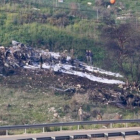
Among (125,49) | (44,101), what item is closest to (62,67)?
(125,49)

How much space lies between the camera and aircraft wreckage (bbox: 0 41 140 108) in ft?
143

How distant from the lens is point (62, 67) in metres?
46.1

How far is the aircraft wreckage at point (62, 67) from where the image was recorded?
43.4 m

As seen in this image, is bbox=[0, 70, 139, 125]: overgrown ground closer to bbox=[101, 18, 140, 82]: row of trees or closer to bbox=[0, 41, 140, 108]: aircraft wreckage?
bbox=[0, 41, 140, 108]: aircraft wreckage

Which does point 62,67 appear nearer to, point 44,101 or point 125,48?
point 125,48

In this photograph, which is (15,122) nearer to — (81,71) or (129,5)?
(81,71)

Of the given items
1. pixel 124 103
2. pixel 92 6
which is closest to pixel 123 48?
pixel 124 103

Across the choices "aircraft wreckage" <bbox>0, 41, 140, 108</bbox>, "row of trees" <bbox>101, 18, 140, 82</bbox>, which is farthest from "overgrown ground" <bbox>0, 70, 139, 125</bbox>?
"row of trees" <bbox>101, 18, 140, 82</bbox>

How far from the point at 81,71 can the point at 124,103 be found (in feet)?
16.5

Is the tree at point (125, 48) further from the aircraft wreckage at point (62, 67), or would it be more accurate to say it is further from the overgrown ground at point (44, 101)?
the overgrown ground at point (44, 101)

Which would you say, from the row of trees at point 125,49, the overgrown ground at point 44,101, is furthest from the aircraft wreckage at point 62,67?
the row of trees at point 125,49

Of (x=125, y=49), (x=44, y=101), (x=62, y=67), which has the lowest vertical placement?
(x=44, y=101)

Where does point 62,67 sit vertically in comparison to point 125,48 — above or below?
below

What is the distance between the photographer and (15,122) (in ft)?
119
